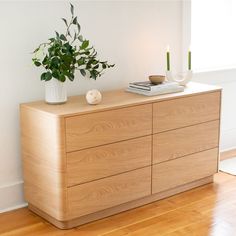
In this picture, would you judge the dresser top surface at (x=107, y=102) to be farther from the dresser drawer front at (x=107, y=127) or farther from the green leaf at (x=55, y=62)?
the green leaf at (x=55, y=62)

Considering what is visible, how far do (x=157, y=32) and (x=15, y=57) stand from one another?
1157 millimetres

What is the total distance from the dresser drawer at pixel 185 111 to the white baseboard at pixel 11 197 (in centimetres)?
94

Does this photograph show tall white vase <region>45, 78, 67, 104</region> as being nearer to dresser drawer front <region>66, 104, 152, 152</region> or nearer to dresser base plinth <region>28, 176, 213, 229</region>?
dresser drawer front <region>66, 104, 152, 152</region>

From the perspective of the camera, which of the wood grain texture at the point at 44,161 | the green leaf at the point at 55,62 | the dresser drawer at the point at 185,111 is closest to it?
the wood grain texture at the point at 44,161

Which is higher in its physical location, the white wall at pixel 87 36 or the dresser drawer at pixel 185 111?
the white wall at pixel 87 36

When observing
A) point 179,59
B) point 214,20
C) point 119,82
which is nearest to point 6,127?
point 119,82

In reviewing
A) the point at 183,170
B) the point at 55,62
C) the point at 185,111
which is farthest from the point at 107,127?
the point at 183,170

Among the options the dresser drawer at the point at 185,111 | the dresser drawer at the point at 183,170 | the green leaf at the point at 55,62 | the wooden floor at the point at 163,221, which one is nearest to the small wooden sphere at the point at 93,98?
the green leaf at the point at 55,62

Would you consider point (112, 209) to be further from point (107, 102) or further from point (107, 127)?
point (107, 102)

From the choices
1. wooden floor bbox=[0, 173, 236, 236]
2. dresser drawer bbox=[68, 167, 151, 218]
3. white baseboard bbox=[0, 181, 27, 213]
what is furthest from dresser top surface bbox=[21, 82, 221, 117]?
wooden floor bbox=[0, 173, 236, 236]

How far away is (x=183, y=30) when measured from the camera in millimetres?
3734

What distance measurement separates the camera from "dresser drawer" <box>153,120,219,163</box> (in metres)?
3.10

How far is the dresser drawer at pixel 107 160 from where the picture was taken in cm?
271

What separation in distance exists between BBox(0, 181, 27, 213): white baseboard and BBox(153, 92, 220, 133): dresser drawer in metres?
0.94
